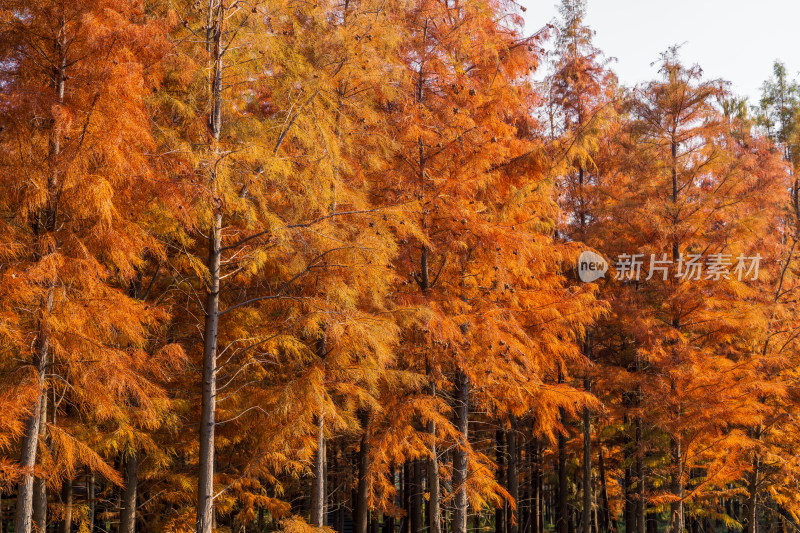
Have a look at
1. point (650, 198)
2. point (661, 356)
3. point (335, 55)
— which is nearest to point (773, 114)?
point (650, 198)

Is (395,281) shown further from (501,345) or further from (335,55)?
(335,55)

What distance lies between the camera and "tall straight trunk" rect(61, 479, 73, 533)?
1102 centimetres

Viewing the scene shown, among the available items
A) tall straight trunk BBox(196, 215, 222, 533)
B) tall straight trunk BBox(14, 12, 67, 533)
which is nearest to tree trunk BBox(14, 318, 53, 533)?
tall straight trunk BBox(14, 12, 67, 533)

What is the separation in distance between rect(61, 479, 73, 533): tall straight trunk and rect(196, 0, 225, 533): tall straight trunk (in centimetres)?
484

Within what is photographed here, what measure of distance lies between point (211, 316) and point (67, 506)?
21.0ft

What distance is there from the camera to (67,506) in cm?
1109

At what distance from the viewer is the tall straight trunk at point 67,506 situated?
11.0 m

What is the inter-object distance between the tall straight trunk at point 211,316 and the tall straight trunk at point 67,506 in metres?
4.84

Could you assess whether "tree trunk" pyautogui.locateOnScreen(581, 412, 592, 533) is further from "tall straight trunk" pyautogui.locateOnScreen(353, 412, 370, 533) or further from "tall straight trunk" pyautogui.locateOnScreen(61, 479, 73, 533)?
"tall straight trunk" pyautogui.locateOnScreen(61, 479, 73, 533)

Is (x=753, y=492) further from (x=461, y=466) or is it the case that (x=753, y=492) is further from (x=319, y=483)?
(x=319, y=483)

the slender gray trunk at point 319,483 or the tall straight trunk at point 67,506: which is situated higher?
the slender gray trunk at point 319,483

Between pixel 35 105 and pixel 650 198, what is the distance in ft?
36.1

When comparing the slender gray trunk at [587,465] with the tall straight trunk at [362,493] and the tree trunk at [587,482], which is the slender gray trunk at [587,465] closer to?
the tree trunk at [587,482]

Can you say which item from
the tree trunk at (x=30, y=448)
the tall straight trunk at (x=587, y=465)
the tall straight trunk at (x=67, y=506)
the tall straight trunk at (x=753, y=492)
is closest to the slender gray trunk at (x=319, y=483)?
the tree trunk at (x=30, y=448)
